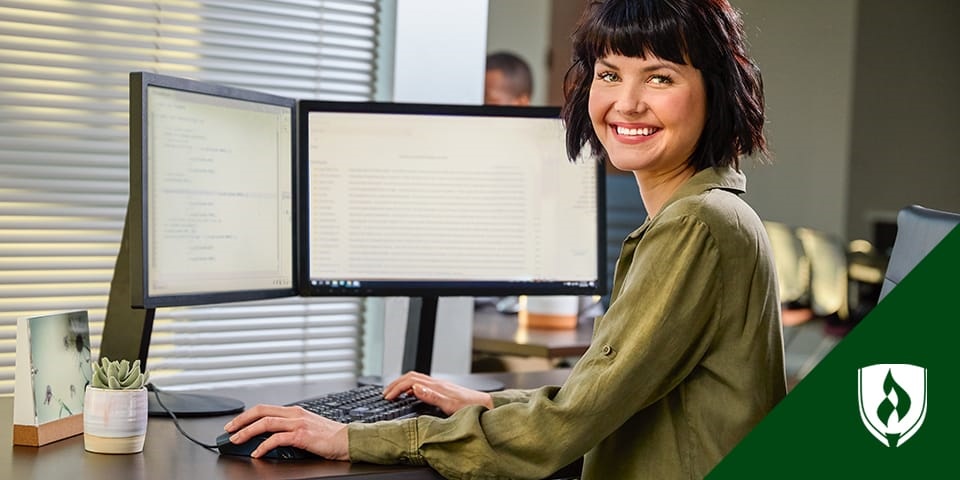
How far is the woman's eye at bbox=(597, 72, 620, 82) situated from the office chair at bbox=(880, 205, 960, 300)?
A: 461 mm

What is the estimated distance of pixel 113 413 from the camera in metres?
1.60

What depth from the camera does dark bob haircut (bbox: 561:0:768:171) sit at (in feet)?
5.34

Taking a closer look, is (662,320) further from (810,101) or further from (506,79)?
(810,101)

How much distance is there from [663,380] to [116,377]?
0.73 meters

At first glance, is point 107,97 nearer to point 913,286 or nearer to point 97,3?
point 97,3

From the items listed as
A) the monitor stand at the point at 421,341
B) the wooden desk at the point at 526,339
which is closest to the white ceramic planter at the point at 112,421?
the monitor stand at the point at 421,341

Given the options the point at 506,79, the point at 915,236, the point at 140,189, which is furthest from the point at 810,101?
the point at 140,189

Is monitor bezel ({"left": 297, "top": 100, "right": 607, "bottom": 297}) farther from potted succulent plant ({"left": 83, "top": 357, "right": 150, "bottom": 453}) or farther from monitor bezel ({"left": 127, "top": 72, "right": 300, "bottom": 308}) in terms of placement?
potted succulent plant ({"left": 83, "top": 357, "right": 150, "bottom": 453})

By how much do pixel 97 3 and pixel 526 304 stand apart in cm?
144

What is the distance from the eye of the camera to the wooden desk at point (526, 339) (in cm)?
295

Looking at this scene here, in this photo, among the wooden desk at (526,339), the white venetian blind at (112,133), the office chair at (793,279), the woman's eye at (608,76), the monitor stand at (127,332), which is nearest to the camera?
the woman's eye at (608,76)

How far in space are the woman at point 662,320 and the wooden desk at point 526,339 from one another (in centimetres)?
125

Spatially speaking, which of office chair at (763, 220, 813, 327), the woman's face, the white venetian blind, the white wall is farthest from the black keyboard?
the white wall

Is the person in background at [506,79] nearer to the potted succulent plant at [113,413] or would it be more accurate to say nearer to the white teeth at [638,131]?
the white teeth at [638,131]
